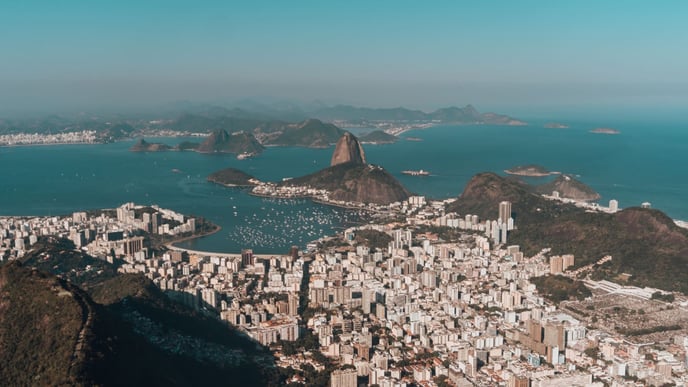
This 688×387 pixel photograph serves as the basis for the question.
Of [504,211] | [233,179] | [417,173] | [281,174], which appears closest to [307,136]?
[281,174]

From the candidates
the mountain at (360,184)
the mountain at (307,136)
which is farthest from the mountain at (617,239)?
the mountain at (307,136)

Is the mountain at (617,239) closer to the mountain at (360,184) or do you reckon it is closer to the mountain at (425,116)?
the mountain at (360,184)

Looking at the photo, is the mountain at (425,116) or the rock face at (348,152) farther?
the mountain at (425,116)

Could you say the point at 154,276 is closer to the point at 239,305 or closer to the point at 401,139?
the point at 239,305

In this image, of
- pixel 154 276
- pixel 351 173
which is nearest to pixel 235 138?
pixel 351 173

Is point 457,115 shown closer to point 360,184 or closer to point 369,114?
point 369,114

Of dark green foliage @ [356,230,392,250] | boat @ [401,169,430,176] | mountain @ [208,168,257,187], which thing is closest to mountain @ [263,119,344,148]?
boat @ [401,169,430,176]
